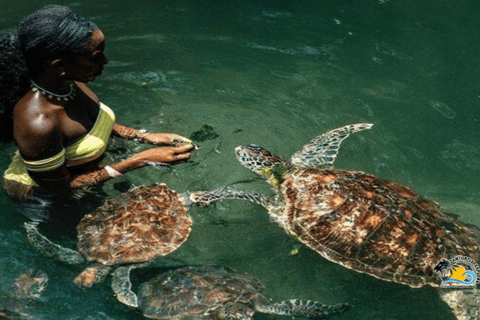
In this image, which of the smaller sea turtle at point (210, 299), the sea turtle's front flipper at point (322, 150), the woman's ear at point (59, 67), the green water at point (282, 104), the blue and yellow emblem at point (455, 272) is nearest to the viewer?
the woman's ear at point (59, 67)

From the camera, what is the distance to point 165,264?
370 cm

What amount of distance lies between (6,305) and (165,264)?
1.12 meters

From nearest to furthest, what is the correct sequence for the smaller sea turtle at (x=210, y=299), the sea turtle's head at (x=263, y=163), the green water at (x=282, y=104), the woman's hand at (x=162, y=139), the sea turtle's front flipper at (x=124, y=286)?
1. the smaller sea turtle at (x=210, y=299)
2. the sea turtle's front flipper at (x=124, y=286)
3. the green water at (x=282, y=104)
4. the woman's hand at (x=162, y=139)
5. the sea turtle's head at (x=263, y=163)

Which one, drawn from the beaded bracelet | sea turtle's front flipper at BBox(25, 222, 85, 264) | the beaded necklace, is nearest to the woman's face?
the beaded necklace

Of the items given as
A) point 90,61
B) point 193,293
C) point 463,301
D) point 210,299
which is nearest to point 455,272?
point 463,301

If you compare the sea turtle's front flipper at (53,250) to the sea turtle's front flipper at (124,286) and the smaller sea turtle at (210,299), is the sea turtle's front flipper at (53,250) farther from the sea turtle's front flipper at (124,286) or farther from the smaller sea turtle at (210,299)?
the smaller sea turtle at (210,299)

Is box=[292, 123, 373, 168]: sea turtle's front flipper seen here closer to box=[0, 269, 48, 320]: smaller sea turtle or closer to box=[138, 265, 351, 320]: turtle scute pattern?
box=[138, 265, 351, 320]: turtle scute pattern

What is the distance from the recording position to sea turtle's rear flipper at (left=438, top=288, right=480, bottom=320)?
352 centimetres

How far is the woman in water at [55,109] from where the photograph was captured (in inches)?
110

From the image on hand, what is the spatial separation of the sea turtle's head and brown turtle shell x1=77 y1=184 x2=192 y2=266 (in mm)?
935

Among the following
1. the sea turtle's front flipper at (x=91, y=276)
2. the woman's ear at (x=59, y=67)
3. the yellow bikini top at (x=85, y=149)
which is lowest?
the sea turtle's front flipper at (x=91, y=276)

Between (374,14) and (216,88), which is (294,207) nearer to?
(216,88)

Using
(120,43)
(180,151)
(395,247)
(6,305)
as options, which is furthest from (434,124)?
(6,305)

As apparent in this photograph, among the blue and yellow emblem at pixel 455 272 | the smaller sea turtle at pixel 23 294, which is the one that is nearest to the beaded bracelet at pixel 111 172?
the smaller sea turtle at pixel 23 294
